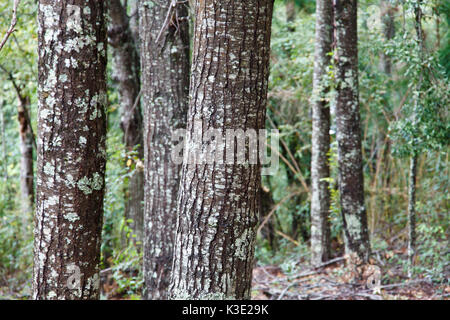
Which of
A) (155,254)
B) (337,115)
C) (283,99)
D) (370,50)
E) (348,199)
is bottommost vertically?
(155,254)

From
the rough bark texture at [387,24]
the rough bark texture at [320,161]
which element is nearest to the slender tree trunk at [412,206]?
the rough bark texture at [320,161]

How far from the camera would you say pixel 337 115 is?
5.95 meters

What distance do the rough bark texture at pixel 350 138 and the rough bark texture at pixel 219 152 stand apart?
12.4 ft

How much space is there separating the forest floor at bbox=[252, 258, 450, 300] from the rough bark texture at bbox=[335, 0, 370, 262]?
0.40 meters

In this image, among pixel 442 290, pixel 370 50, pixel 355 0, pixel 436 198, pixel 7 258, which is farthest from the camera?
pixel 7 258

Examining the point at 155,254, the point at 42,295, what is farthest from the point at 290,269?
the point at 42,295

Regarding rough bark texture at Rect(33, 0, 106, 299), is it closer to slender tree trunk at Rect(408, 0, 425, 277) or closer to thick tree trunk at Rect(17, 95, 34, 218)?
slender tree trunk at Rect(408, 0, 425, 277)

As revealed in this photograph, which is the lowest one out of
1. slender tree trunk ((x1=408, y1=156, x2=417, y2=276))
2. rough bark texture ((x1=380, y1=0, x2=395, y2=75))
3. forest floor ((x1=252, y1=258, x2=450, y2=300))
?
forest floor ((x1=252, y1=258, x2=450, y2=300))

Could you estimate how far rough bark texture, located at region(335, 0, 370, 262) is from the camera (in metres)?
5.87

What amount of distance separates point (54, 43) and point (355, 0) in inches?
177

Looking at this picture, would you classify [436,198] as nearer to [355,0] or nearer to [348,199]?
[348,199]

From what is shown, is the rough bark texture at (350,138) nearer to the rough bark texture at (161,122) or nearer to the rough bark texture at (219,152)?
the rough bark texture at (161,122)

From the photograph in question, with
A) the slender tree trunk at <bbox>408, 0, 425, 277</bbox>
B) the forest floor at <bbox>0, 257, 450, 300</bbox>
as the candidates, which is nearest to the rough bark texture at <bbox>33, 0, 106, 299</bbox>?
the forest floor at <bbox>0, 257, 450, 300</bbox>

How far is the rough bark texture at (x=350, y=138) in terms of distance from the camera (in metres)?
5.87
